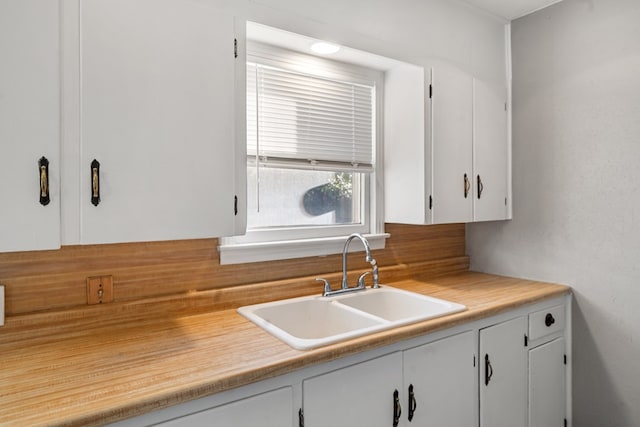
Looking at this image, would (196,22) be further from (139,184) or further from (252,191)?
(252,191)

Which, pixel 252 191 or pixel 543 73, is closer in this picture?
pixel 252 191

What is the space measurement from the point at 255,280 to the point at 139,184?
737 mm

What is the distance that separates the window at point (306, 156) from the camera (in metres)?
1.84

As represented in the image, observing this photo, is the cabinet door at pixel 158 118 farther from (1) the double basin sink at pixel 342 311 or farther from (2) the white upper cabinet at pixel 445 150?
(2) the white upper cabinet at pixel 445 150

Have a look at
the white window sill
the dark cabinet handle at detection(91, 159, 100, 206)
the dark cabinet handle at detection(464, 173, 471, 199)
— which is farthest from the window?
the dark cabinet handle at detection(91, 159, 100, 206)

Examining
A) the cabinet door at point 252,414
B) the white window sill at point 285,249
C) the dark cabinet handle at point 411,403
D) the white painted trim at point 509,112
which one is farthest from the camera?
the white painted trim at point 509,112

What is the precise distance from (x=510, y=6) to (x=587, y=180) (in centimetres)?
104

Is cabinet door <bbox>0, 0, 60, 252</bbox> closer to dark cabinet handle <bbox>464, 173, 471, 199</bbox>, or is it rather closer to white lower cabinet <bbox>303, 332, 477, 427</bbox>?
white lower cabinet <bbox>303, 332, 477, 427</bbox>

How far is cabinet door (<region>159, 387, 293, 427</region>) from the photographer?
41.0 inches

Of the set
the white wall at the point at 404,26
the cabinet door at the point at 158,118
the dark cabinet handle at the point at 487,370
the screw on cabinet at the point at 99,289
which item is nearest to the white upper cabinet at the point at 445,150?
the white wall at the point at 404,26

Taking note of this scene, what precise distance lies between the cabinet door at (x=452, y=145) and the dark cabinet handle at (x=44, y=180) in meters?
1.63

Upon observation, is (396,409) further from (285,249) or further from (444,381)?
(285,249)

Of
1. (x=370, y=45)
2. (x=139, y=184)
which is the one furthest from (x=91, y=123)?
(x=370, y=45)

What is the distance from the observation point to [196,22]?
1.34m
